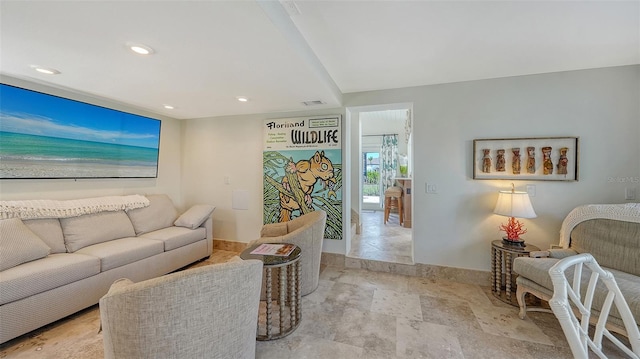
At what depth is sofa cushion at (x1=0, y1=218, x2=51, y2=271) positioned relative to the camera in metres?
1.90

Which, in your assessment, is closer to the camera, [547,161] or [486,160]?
[547,161]

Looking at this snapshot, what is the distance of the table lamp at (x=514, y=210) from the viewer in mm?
2332

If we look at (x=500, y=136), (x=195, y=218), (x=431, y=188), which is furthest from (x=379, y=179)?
(x=195, y=218)

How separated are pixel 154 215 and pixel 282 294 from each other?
245 centimetres

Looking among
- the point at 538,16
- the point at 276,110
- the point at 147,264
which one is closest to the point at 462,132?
the point at 538,16

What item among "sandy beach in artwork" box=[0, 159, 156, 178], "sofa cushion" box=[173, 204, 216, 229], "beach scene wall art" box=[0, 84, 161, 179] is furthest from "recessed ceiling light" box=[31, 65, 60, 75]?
"sofa cushion" box=[173, 204, 216, 229]

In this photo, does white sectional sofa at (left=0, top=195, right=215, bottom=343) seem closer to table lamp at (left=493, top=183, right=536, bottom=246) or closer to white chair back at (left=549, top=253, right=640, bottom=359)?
white chair back at (left=549, top=253, right=640, bottom=359)

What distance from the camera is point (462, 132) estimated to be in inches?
110

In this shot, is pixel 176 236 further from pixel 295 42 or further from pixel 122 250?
pixel 295 42

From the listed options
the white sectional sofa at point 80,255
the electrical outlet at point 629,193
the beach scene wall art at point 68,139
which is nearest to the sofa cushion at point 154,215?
the white sectional sofa at point 80,255

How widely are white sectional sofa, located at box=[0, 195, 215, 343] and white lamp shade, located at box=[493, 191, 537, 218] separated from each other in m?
3.71

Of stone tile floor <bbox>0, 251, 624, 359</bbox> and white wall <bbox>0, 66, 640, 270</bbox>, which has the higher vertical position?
white wall <bbox>0, 66, 640, 270</bbox>

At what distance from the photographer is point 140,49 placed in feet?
5.68

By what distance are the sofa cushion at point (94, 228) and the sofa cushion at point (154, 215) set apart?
0.09 metres
